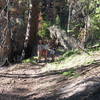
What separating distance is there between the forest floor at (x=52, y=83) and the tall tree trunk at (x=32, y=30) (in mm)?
3586

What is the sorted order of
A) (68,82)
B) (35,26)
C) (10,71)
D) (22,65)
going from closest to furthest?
(68,82)
(10,71)
(22,65)
(35,26)

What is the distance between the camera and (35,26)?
1706 centimetres

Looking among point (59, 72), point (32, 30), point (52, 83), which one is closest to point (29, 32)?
point (32, 30)

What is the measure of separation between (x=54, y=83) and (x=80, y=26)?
15.3m

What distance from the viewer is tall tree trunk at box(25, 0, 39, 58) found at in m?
16.5

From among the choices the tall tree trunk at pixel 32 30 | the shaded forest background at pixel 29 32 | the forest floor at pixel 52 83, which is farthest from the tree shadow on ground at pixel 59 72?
the tall tree trunk at pixel 32 30

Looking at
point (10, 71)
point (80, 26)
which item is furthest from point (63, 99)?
point (80, 26)

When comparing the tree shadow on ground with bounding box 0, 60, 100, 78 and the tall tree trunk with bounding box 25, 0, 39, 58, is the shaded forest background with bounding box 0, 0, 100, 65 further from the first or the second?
the tree shadow on ground with bounding box 0, 60, 100, 78

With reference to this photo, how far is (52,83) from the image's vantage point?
991cm

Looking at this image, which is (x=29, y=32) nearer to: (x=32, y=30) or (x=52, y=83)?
(x=32, y=30)

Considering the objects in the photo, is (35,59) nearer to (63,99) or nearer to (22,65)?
(22,65)

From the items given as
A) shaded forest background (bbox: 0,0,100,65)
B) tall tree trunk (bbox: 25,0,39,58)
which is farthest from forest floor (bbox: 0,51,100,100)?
tall tree trunk (bbox: 25,0,39,58)

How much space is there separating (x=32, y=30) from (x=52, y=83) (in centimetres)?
751

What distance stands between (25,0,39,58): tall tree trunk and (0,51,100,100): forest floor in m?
3.59
